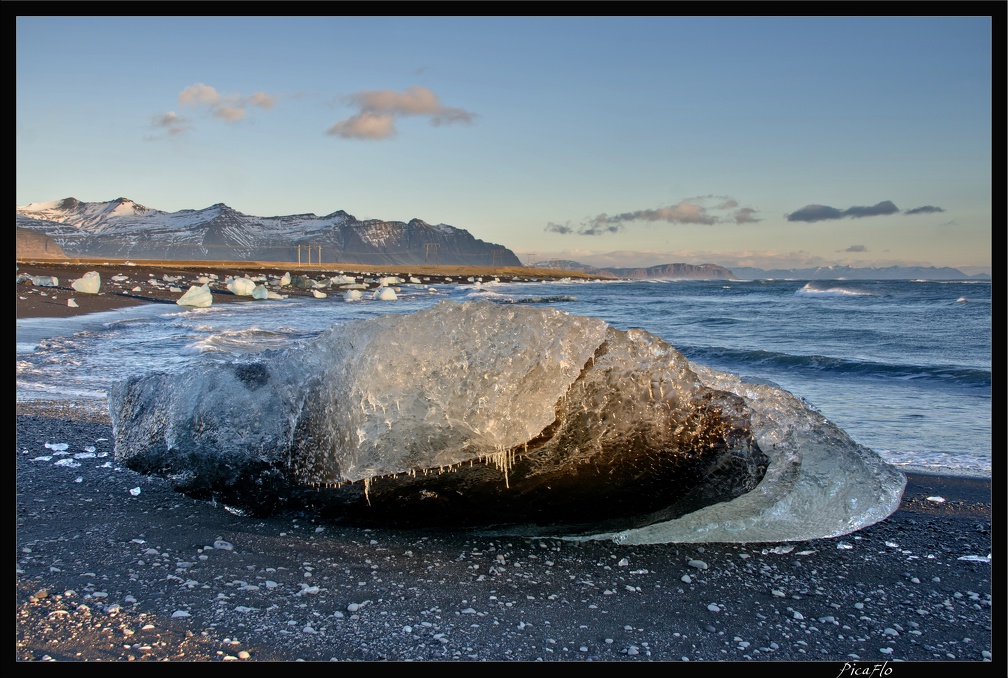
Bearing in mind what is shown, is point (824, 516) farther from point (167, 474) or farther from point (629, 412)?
point (167, 474)

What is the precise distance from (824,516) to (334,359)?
2925mm

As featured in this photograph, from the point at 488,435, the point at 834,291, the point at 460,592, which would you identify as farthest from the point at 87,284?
the point at 834,291

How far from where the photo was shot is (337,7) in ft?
10.3

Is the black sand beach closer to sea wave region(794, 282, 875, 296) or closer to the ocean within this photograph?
the ocean

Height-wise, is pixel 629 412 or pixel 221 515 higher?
pixel 629 412

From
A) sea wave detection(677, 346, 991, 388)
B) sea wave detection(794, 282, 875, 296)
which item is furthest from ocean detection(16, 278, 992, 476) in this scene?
sea wave detection(794, 282, 875, 296)

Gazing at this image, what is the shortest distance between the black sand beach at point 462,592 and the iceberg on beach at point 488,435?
0.16m

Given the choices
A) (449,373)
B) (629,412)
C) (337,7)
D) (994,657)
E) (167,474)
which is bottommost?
(994,657)

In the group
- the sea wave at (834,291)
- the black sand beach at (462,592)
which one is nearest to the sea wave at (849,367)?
the black sand beach at (462,592)
